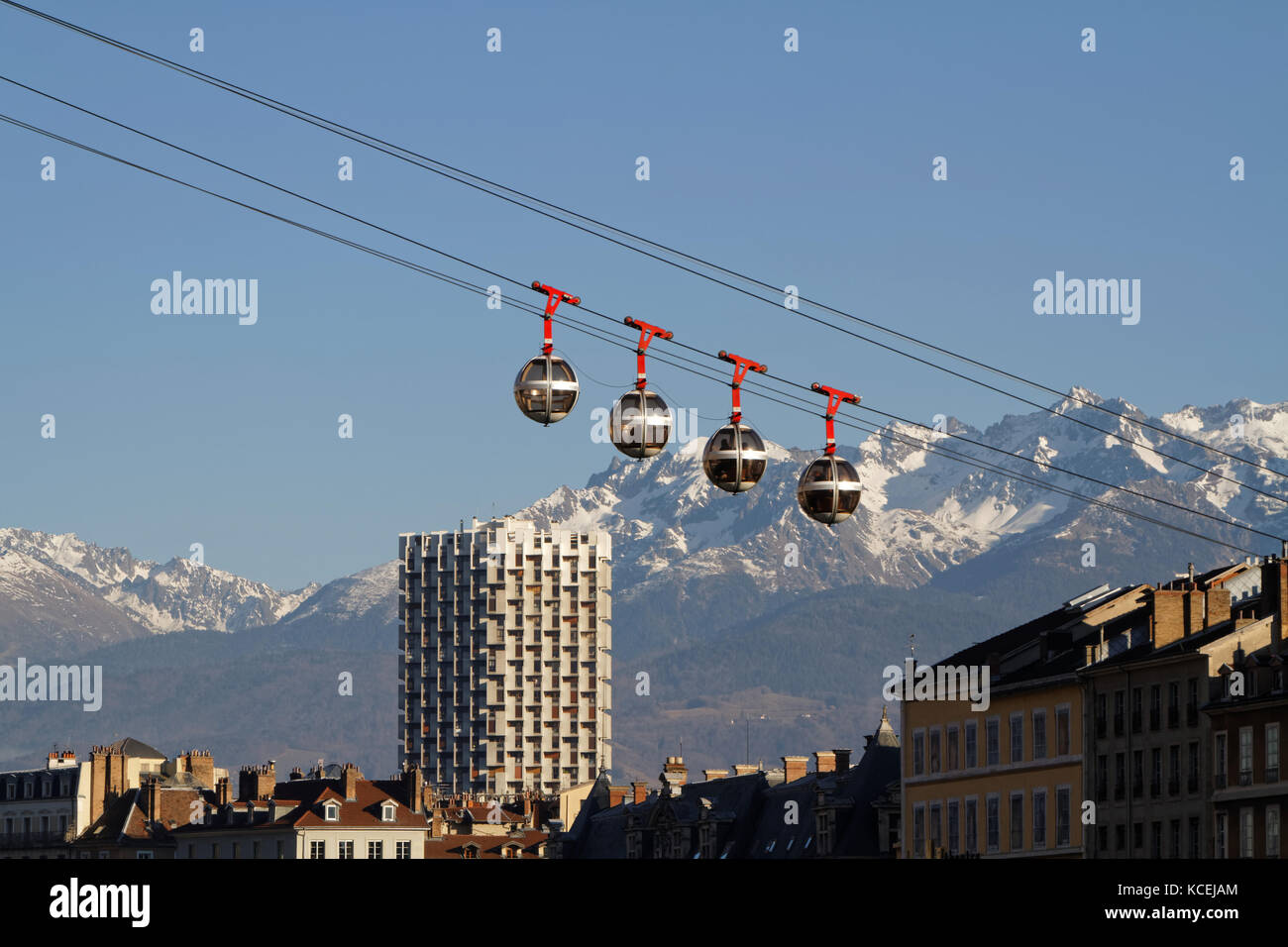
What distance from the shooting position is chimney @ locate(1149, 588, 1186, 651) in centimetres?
11506

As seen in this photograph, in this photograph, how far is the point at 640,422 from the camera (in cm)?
4962

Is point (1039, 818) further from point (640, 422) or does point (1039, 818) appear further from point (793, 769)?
point (640, 422)

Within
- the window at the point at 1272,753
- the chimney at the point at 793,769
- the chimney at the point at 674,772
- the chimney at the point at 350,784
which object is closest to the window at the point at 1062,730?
the window at the point at 1272,753

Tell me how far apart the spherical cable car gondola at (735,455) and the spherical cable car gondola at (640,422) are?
1479 mm

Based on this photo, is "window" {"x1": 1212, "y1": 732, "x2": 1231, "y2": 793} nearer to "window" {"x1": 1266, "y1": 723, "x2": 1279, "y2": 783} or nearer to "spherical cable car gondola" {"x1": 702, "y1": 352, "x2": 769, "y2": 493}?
"window" {"x1": 1266, "y1": 723, "x2": 1279, "y2": 783}

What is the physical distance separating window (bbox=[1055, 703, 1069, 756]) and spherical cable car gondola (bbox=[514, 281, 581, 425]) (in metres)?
73.8

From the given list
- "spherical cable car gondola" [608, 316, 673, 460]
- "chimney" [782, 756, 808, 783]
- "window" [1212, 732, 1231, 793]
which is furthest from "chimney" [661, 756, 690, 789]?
"spherical cable car gondola" [608, 316, 673, 460]

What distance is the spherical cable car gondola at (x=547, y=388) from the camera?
162 feet

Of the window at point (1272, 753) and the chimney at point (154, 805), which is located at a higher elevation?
the window at point (1272, 753)

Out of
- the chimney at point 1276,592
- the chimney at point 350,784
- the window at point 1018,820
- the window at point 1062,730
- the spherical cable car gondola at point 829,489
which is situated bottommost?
the window at point 1018,820

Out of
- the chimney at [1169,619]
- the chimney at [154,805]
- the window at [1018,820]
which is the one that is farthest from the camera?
the chimney at [154,805]

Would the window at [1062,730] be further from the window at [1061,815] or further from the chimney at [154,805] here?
the chimney at [154,805]

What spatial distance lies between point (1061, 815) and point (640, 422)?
73662 millimetres
